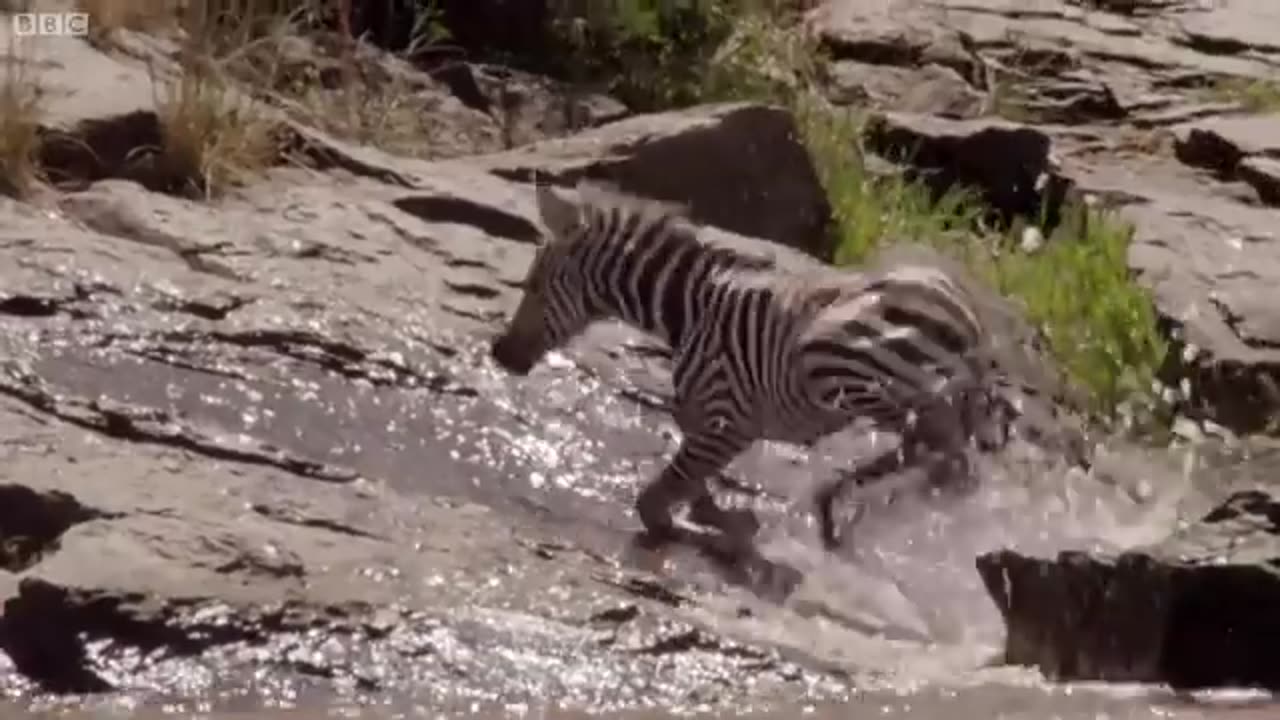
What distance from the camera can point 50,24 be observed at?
24.4 feet

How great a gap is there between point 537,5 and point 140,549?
5.10m

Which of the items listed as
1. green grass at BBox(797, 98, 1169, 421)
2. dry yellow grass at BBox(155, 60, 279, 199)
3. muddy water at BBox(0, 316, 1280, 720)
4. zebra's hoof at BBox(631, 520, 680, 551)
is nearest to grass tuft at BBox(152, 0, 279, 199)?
dry yellow grass at BBox(155, 60, 279, 199)

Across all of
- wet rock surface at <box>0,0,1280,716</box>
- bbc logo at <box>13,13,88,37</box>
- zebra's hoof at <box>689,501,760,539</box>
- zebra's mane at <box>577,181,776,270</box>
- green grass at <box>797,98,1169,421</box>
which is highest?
zebra's mane at <box>577,181,776,270</box>

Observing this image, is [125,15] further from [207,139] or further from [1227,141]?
[1227,141]

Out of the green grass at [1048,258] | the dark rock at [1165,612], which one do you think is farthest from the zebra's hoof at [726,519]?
the green grass at [1048,258]

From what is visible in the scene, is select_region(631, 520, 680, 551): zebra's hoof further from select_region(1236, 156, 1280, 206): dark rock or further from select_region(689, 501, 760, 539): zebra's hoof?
select_region(1236, 156, 1280, 206): dark rock

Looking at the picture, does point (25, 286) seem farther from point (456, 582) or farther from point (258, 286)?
point (456, 582)

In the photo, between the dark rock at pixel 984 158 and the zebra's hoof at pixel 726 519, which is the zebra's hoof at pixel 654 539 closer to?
the zebra's hoof at pixel 726 519

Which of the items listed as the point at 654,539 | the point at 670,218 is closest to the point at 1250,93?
the point at 670,218

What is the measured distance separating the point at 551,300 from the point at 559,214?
8.2 inches

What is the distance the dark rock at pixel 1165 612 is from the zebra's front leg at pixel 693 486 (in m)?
1.06

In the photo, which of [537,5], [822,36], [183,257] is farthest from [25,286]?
[822,36]

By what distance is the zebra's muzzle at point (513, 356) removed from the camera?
564 cm

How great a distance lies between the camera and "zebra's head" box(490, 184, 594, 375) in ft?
18.2
